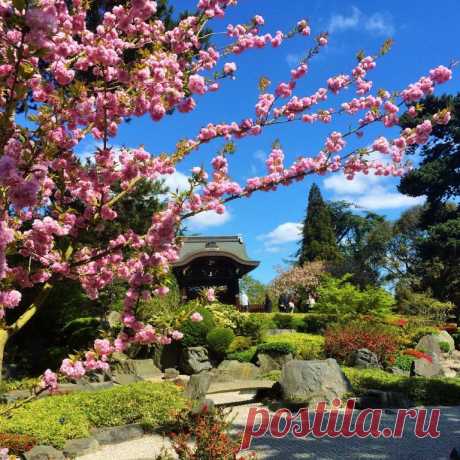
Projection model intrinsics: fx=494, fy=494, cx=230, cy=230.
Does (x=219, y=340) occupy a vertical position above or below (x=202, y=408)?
above

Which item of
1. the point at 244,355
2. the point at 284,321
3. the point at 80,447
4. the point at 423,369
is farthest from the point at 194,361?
the point at 80,447

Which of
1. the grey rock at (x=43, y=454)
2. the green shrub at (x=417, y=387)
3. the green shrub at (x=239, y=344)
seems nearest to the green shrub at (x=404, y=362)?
the green shrub at (x=417, y=387)

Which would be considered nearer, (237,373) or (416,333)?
(237,373)

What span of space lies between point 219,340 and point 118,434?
7895 mm

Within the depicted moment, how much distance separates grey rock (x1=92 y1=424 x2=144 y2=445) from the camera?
267 inches

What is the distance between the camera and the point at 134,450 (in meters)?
6.35

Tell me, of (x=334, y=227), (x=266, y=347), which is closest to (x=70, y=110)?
(x=266, y=347)

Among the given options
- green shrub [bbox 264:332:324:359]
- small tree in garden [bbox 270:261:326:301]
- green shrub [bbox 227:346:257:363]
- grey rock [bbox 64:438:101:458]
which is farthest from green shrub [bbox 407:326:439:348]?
small tree in garden [bbox 270:261:326:301]

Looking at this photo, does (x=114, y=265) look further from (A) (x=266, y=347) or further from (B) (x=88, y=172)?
(A) (x=266, y=347)

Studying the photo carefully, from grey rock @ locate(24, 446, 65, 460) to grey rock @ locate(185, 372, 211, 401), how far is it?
8.87ft

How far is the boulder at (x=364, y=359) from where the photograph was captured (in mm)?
12629

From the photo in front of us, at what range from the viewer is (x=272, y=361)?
1260cm

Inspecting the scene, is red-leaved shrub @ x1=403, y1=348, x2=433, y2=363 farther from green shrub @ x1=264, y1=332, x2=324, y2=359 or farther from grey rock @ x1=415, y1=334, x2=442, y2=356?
green shrub @ x1=264, y1=332, x2=324, y2=359

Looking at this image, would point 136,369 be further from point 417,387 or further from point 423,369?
point 423,369
